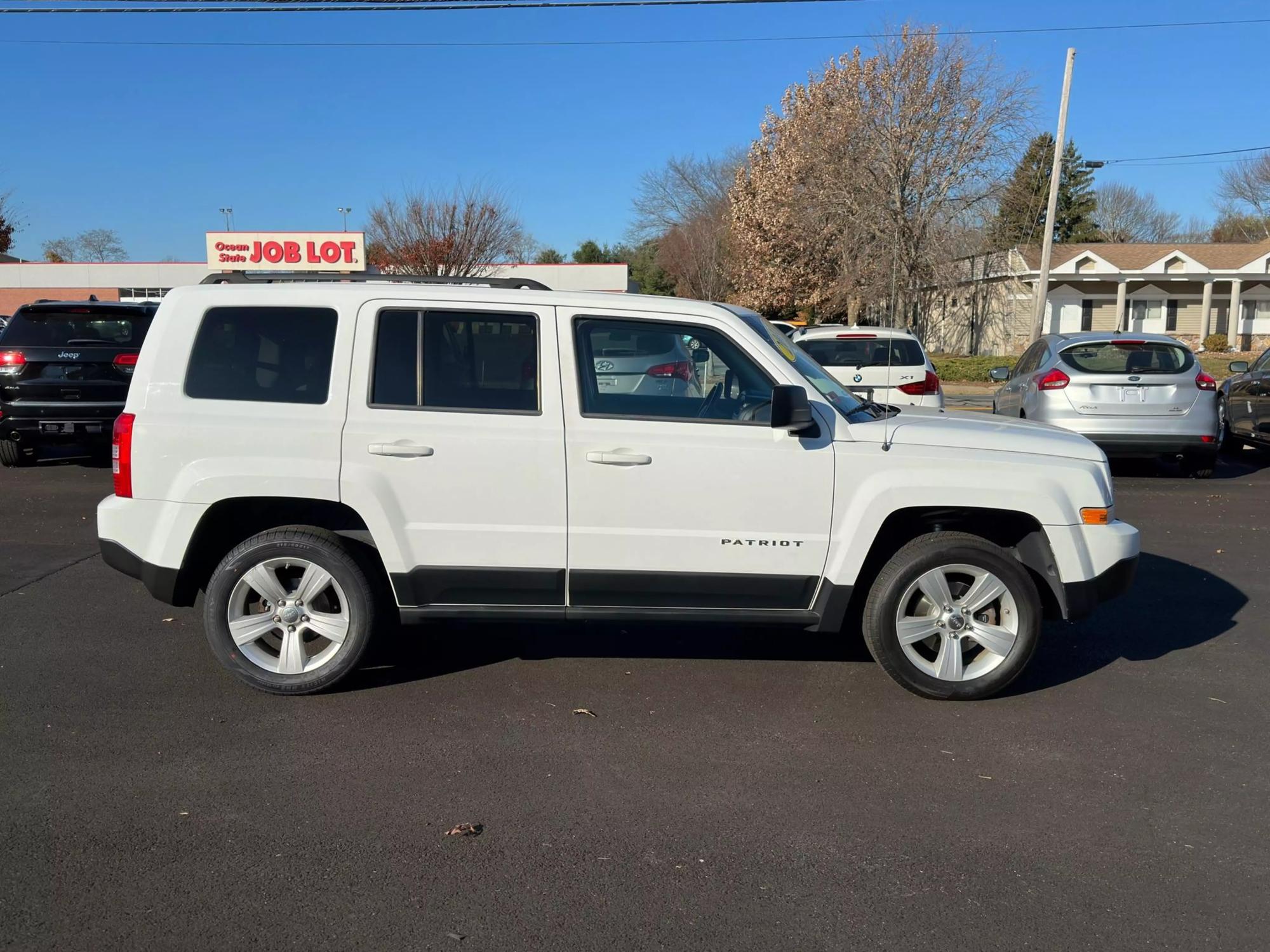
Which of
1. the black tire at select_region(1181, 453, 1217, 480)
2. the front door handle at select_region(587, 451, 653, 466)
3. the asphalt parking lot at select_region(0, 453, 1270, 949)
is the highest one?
the front door handle at select_region(587, 451, 653, 466)

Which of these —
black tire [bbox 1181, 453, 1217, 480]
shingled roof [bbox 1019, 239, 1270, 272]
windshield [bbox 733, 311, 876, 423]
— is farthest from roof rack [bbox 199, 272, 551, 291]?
shingled roof [bbox 1019, 239, 1270, 272]

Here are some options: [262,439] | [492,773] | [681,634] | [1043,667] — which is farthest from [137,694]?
[1043,667]

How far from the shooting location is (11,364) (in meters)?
11.4

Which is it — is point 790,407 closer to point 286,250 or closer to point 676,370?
point 676,370

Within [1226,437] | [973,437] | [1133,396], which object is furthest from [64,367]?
[1226,437]

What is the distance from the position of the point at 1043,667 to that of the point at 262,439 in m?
4.12

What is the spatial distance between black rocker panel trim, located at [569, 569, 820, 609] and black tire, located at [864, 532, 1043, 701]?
→ 337 millimetres

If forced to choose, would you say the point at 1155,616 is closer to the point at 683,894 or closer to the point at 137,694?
the point at 683,894

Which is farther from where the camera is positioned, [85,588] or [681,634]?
[85,588]

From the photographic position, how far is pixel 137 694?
16.6 feet

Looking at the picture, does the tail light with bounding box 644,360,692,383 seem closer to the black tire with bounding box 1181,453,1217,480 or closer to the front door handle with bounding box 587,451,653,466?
the front door handle with bounding box 587,451,653,466

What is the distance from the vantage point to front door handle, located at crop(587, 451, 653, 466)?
4812 mm

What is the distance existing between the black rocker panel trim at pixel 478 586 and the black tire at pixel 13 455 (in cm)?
936

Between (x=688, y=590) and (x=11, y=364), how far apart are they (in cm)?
964
